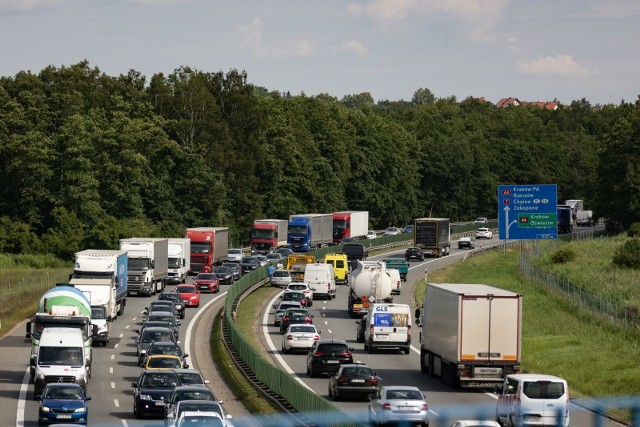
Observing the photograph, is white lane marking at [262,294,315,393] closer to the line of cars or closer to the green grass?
the green grass

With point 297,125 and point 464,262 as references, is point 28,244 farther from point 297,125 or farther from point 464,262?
point 297,125

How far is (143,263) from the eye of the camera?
8169cm

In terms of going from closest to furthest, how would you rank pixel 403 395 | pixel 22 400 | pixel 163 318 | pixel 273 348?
pixel 403 395, pixel 22 400, pixel 273 348, pixel 163 318

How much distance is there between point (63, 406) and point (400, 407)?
31.5ft

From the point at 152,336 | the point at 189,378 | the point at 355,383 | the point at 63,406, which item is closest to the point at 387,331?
the point at 152,336

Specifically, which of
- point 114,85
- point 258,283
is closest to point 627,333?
point 258,283

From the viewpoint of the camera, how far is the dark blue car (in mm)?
36938

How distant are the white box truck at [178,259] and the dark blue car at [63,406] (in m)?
52.0

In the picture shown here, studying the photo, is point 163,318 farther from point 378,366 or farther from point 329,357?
point 329,357

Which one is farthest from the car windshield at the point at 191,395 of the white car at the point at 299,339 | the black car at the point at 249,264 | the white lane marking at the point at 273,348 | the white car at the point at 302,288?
the black car at the point at 249,264

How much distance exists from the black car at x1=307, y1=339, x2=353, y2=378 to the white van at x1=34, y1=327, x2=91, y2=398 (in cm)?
858

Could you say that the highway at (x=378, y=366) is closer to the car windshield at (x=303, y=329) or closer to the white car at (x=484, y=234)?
the car windshield at (x=303, y=329)

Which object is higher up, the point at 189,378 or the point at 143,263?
the point at 143,263

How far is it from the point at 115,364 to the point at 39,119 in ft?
234
